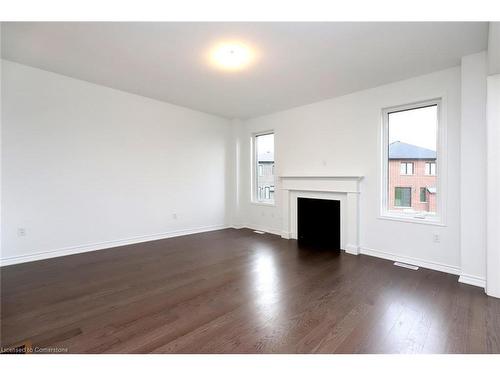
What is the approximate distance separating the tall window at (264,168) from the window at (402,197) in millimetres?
2575

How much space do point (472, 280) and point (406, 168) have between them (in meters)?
1.64

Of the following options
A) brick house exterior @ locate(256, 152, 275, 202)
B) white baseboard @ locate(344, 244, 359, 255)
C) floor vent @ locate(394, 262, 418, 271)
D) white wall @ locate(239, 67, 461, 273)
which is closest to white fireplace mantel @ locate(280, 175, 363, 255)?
white baseboard @ locate(344, 244, 359, 255)

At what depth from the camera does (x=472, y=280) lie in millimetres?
2783

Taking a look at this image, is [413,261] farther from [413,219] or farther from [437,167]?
[437,167]

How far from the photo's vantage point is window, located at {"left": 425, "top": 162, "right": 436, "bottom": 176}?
3.41 metres

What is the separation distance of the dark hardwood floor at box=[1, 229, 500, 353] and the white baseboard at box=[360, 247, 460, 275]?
0.58ft

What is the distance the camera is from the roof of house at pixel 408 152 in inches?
137

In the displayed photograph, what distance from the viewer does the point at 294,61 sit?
3.05 meters

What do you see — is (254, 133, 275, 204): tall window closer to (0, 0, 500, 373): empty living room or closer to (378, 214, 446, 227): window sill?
(0, 0, 500, 373): empty living room
